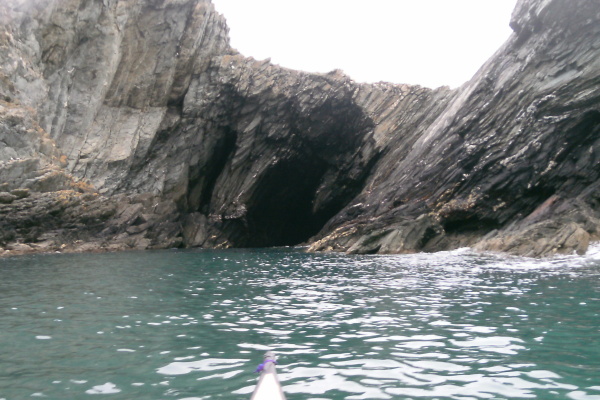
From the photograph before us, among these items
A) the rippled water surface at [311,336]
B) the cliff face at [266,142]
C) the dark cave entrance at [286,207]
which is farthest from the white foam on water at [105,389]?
the dark cave entrance at [286,207]

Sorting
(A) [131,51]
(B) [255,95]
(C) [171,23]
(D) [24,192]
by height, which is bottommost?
(D) [24,192]

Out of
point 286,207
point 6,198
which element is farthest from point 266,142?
point 6,198

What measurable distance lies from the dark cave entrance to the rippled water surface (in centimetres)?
3723

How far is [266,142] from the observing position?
55.2 metres

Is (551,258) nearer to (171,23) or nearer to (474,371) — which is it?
(474,371)

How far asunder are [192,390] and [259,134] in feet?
159

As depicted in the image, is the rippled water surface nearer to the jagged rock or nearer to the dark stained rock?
the dark stained rock

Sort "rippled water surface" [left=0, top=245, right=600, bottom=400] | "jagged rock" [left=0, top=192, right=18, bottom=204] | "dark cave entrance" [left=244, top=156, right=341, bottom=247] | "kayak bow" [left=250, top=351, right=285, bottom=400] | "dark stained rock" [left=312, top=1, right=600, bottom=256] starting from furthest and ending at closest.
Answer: "dark cave entrance" [left=244, top=156, right=341, bottom=247] → "jagged rock" [left=0, top=192, right=18, bottom=204] → "dark stained rock" [left=312, top=1, right=600, bottom=256] → "rippled water surface" [left=0, top=245, right=600, bottom=400] → "kayak bow" [left=250, top=351, right=285, bottom=400]

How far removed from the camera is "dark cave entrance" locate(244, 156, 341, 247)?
57.9m

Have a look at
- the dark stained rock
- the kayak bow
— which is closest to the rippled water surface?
the kayak bow

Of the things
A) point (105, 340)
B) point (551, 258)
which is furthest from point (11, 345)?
point (551, 258)

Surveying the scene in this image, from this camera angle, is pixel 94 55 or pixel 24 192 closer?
pixel 24 192

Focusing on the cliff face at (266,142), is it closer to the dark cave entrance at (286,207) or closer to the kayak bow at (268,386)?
the dark cave entrance at (286,207)

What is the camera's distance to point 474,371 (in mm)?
8359
